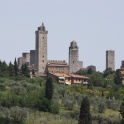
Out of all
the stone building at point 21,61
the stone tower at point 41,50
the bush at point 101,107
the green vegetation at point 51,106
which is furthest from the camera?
the stone building at point 21,61

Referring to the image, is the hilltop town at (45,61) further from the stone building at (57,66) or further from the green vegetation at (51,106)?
the green vegetation at (51,106)

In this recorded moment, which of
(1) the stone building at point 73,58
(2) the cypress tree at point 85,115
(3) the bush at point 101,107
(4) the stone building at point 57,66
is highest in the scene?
(1) the stone building at point 73,58

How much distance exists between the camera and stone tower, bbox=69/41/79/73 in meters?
122

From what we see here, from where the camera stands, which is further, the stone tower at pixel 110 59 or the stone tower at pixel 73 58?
the stone tower at pixel 110 59

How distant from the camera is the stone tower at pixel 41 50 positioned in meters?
113

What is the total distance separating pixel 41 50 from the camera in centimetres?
11588

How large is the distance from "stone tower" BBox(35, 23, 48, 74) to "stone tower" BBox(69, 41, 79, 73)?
8698mm

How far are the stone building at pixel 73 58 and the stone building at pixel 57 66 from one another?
3.83 m

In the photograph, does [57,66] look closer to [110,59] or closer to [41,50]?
[41,50]

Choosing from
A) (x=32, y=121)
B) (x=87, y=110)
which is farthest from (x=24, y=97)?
(x=87, y=110)

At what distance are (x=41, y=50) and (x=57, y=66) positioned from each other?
239 inches

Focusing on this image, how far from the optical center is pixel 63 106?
48.4 metres

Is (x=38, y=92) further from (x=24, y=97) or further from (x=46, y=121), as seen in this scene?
(x=46, y=121)

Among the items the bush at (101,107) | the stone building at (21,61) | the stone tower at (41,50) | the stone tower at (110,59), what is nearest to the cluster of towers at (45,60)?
the stone tower at (41,50)
